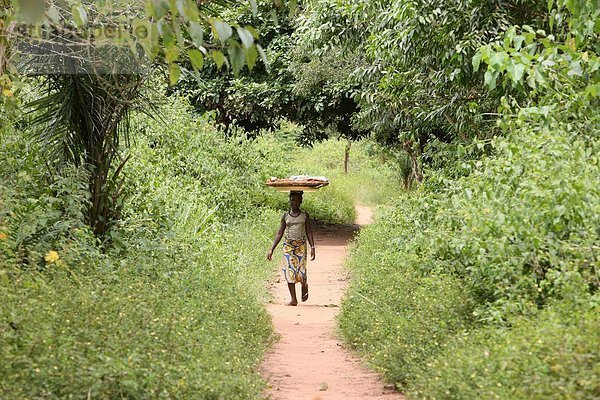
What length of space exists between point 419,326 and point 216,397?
2159 millimetres

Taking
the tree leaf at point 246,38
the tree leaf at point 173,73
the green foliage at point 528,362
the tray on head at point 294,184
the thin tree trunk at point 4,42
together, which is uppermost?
the thin tree trunk at point 4,42

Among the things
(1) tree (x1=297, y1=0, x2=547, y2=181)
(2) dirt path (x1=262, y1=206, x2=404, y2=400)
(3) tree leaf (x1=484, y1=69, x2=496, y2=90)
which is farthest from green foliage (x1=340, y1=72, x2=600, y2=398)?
(1) tree (x1=297, y1=0, x2=547, y2=181)

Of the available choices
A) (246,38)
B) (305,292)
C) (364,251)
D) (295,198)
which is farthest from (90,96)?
(364,251)

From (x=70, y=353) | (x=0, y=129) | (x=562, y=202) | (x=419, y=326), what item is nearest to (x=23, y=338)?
(x=70, y=353)

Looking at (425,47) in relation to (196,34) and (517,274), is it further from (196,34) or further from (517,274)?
(196,34)

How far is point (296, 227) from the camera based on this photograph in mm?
12203

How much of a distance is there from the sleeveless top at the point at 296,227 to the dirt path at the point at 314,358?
0.94 metres

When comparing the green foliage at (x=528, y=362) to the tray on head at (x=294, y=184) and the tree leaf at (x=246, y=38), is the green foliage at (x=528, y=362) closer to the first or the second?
the tree leaf at (x=246, y=38)

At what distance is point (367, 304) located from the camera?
31.1ft

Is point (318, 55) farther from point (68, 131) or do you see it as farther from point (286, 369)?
point (286, 369)

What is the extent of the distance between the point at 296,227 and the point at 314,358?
11.5ft

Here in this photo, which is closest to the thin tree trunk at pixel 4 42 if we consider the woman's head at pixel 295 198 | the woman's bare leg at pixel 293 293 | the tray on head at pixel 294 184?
the tray on head at pixel 294 184

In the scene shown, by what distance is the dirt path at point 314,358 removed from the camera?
7.34 m

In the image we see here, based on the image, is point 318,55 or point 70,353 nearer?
point 70,353
